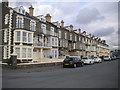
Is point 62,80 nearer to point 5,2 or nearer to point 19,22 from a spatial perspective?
point 19,22

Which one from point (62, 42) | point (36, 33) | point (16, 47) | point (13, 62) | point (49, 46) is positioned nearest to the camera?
point (13, 62)

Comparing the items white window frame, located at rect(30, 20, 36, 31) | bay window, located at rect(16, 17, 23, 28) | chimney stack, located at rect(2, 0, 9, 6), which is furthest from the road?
chimney stack, located at rect(2, 0, 9, 6)

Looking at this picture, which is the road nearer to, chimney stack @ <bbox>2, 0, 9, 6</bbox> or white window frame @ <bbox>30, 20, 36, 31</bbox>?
white window frame @ <bbox>30, 20, 36, 31</bbox>

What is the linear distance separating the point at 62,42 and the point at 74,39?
901cm

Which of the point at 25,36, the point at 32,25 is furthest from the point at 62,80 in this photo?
the point at 32,25

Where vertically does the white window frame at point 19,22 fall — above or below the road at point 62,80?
above

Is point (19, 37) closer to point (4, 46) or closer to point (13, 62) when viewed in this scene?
point (4, 46)

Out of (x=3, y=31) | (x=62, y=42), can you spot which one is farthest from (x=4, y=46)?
(x=62, y=42)

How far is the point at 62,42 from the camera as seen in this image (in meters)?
38.8

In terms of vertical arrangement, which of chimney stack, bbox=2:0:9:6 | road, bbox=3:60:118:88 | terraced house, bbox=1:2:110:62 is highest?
chimney stack, bbox=2:0:9:6

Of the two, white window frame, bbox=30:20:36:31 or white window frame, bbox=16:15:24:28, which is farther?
white window frame, bbox=30:20:36:31

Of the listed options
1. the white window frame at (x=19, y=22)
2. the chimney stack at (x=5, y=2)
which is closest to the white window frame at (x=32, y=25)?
the white window frame at (x=19, y=22)

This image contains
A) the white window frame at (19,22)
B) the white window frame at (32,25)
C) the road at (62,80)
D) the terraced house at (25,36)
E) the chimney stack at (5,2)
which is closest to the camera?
the road at (62,80)

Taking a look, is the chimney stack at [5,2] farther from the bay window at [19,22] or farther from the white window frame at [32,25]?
the white window frame at [32,25]
